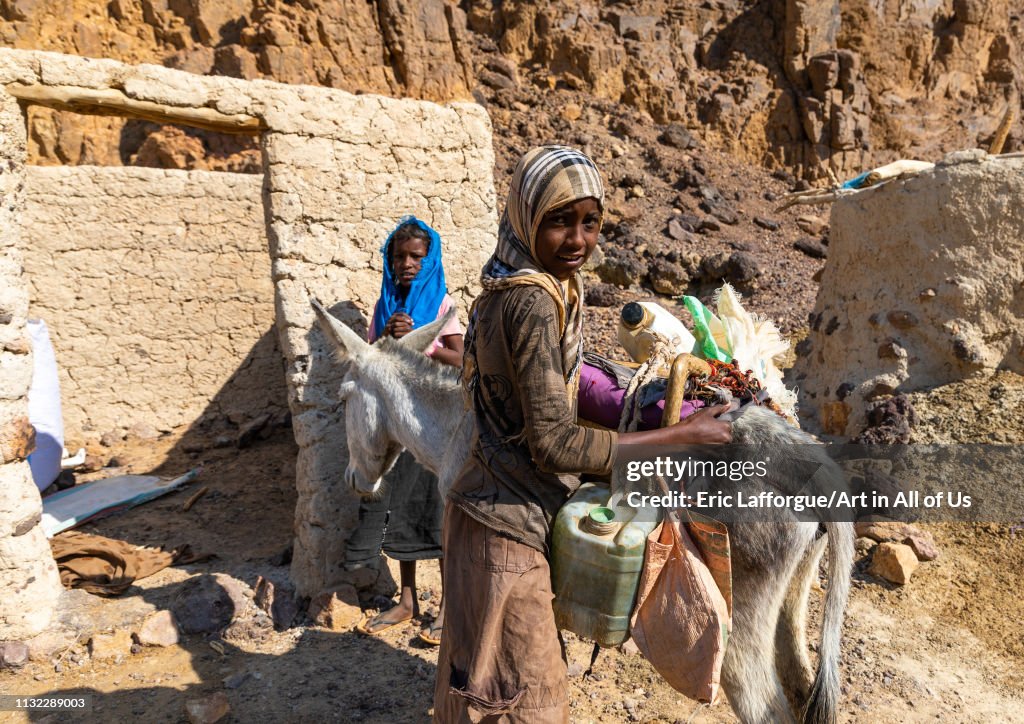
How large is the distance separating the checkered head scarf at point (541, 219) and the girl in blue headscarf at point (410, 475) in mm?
1807

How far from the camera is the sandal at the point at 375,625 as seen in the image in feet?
11.5

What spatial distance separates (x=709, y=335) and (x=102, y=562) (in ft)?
12.1

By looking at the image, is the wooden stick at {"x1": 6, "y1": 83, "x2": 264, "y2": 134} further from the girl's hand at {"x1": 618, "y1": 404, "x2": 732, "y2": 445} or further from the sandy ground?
the girl's hand at {"x1": 618, "y1": 404, "x2": 732, "y2": 445}

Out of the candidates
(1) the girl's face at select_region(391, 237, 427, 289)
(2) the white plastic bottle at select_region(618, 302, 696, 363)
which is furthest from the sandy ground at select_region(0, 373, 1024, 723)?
(1) the girl's face at select_region(391, 237, 427, 289)

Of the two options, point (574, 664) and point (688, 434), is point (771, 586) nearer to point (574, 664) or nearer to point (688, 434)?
point (688, 434)

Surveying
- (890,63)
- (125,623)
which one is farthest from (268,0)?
(890,63)

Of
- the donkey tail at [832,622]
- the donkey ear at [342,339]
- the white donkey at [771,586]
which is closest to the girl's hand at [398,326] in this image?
the donkey ear at [342,339]

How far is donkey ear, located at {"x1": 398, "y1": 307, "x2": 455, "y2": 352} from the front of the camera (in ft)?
9.55

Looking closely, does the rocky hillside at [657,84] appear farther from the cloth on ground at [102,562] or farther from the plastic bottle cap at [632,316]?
the plastic bottle cap at [632,316]

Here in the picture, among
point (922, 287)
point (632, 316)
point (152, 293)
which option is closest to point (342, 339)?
point (632, 316)

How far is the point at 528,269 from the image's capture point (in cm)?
152

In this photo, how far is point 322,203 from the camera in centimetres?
375

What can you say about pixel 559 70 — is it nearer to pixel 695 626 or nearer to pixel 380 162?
pixel 380 162

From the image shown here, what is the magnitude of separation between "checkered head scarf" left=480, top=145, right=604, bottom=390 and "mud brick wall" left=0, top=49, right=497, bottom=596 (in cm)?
237
